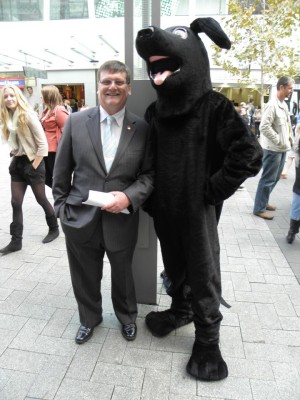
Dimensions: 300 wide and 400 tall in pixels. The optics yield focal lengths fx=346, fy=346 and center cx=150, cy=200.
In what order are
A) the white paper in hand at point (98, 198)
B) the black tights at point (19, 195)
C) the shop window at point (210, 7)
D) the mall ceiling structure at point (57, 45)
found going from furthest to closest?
the shop window at point (210, 7), the mall ceiling structure at point (57, 45), the black tights at point (19, 195), the white paper in hand at point (98, 198)

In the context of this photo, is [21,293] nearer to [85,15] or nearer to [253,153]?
[253,153]

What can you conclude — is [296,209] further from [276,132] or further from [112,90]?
[112,90]

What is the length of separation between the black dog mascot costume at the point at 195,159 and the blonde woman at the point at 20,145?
210 centimetres

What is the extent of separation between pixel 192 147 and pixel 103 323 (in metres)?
1.72

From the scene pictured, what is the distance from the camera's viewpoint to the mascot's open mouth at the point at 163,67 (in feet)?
6.50

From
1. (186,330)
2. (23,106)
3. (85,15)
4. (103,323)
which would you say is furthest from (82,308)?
(85,15)

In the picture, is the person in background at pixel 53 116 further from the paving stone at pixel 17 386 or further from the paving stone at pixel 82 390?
the paving stone at pixel 82 390

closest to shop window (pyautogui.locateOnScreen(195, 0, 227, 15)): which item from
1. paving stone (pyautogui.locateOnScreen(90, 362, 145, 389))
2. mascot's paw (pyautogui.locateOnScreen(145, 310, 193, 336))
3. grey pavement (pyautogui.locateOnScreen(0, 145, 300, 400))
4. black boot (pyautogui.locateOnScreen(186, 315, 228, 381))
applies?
grey pavement (pyautogui.locateOnScreen(0, 145, 300, 400))

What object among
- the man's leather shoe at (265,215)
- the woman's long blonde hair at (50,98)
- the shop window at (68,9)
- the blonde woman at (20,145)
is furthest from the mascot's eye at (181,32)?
the shop window at (68,9)

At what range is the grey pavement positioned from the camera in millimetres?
2273

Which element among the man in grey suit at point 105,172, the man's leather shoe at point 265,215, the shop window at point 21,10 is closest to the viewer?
the man in grey suit at point 105,172

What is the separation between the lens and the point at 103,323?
2939 mm

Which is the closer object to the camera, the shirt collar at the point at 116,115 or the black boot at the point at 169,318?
the shirt collar at the point at 116,115

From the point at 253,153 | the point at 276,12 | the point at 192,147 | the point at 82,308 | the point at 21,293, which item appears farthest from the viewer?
the point at 276,12
